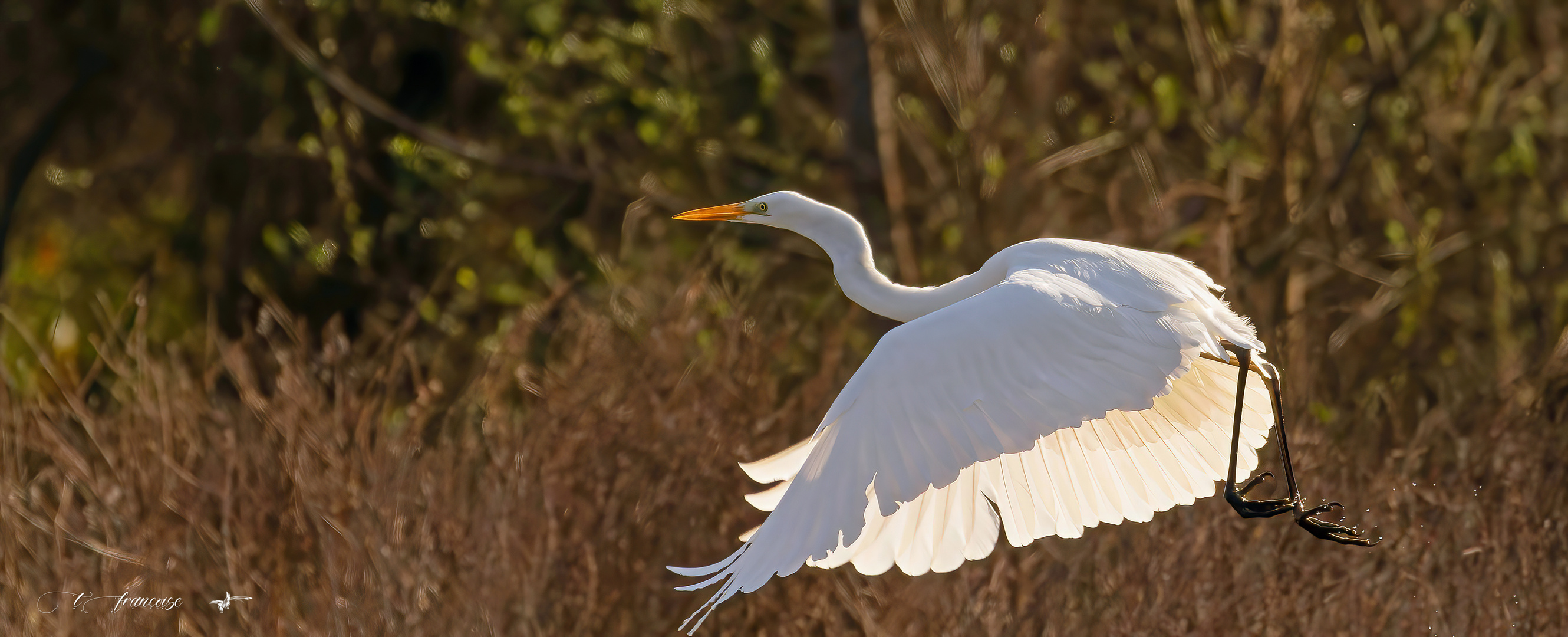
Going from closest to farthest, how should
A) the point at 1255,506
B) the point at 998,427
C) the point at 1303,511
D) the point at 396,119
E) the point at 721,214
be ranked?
the point at 998,427, the point at 1303,511, the point at 1255,506, the point at 721,214, the point at 396,119

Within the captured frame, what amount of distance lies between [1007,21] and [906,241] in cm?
118

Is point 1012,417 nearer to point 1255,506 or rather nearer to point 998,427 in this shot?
point 998,427

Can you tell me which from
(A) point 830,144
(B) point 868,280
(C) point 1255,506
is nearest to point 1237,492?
(C) point 1255,506

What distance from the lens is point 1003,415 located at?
3189 mm

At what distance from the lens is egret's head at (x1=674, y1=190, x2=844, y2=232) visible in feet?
13.4

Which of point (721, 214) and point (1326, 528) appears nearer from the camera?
point (1326, 528)

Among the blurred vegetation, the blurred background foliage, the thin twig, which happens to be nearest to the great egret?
the blurred vegetation

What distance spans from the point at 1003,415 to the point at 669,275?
14.2 feet

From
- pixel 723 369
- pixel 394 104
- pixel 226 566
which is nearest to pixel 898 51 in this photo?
pixel 394 104

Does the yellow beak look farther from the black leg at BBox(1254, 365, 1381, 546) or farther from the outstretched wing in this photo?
the black leg at BBox(1254, 365, 1381, 546)

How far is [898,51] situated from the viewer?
798cm

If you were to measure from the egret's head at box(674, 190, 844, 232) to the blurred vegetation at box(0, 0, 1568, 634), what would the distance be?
1.68 ft

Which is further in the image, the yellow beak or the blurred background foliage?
the blurred background foliage

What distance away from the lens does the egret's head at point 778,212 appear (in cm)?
410
